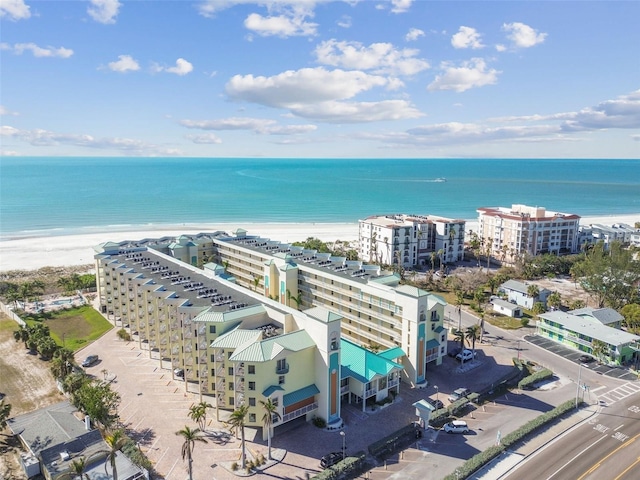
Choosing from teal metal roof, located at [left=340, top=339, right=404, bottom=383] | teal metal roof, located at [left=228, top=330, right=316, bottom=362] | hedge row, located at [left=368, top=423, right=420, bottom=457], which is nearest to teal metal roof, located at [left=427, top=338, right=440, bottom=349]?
teal metal roof, located at [left=340, top=339, right=404, bottom=383]

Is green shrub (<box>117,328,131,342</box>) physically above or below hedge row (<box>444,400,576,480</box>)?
above

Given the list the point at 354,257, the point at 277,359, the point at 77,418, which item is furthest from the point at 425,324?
the point at 354,257

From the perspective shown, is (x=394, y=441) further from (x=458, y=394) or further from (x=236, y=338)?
(x=236, y=338)

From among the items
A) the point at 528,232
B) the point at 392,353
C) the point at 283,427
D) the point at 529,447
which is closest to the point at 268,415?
Answer: the point at 283,427

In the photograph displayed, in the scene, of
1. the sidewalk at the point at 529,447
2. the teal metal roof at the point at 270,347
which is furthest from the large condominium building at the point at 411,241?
the teal metal roof at the point at 270,347

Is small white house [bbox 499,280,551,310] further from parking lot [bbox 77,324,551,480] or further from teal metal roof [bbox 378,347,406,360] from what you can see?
teal metal roof [bbox 378,347,406,360]

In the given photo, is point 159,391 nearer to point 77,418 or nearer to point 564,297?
point 77,418
